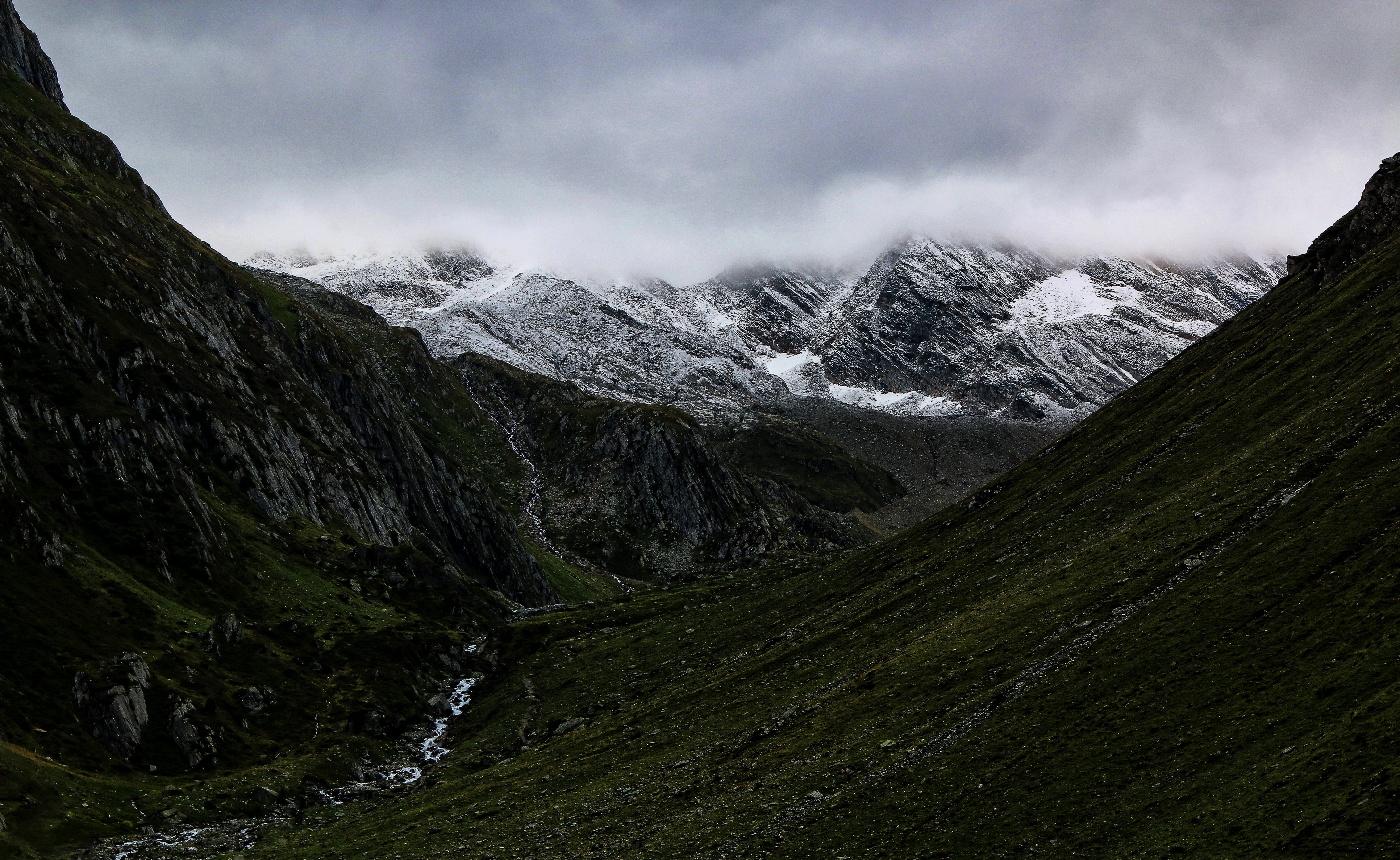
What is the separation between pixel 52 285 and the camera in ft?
396

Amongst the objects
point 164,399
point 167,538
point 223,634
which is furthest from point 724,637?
point 164,399

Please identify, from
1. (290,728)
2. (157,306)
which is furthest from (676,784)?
(157,306)

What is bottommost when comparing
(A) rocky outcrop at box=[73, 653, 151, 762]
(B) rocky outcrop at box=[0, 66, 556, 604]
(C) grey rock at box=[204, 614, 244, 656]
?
(A) rocky outcrop at box=[73, 653, 151, 762]

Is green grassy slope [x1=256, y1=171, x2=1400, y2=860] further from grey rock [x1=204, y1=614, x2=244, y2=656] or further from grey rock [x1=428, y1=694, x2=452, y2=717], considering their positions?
grey rock [x1=204, y1=614, x2=244, y2=656]

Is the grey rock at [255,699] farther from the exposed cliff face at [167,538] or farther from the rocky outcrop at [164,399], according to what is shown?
the rocky outcrop at [164,399]

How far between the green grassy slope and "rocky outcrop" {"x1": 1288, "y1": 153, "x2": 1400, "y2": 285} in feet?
45.9

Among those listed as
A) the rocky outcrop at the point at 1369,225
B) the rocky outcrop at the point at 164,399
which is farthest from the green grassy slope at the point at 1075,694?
the rocky outcrop at the point at 164,399

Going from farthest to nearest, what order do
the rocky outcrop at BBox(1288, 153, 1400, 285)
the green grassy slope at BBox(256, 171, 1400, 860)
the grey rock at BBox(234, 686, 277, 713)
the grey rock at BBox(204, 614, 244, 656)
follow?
the rocky outcrop at BBox(1288, 153, 1400, 285)
the grey rock at BBox(204, 614, 244, 656)
the grey rock at BBox(234, 686, 277, 713)
the green grassy slope at BBox(256, 171, 1400, 860)

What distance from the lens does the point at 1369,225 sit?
118m

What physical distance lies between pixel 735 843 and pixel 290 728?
60.6 m

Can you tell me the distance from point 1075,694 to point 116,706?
236ft

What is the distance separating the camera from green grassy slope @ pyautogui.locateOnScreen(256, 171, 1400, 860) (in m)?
32.4

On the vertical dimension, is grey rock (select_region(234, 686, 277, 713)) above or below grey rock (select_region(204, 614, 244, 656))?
below

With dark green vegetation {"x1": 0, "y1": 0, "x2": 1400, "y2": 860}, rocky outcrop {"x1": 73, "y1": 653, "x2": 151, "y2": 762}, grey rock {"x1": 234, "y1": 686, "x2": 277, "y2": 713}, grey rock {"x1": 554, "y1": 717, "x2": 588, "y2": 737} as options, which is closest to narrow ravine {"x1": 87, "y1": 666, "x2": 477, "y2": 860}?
dark green vegetation {"x1": 0, "y1": 0, "x2": 1400, "y2": 860}
